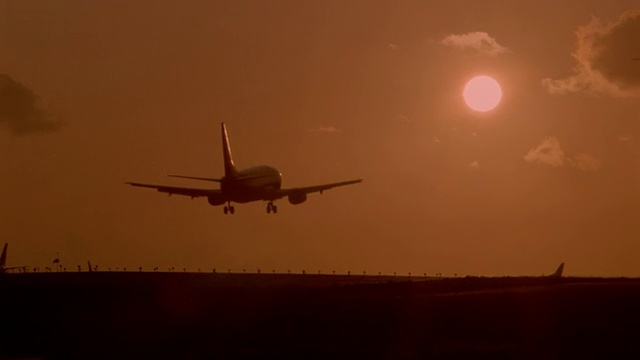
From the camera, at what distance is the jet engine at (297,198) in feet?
435

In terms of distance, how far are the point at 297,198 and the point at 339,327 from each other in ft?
235

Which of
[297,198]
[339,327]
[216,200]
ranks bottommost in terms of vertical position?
[339,327]

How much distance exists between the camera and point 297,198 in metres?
133

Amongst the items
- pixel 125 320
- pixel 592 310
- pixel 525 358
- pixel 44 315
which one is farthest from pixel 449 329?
pixel 44 315

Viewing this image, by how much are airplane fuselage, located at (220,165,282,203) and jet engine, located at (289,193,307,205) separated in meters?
2.56

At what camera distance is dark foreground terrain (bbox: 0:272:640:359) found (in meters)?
50.2

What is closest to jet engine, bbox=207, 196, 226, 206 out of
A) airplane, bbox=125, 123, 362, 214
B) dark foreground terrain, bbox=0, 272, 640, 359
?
airplane, bbox=125, 123, 362, 214

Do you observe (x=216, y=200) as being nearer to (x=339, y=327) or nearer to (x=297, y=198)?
(x=297, y=198)

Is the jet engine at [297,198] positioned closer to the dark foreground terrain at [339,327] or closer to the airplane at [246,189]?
the airplane at [246,189]

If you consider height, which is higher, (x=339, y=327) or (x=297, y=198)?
(x=297, y=198)

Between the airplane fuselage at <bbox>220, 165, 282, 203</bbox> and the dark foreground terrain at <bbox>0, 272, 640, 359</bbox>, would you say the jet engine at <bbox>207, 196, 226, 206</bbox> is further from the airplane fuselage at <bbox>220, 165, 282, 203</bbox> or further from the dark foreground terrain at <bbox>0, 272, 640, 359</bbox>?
the dark foreground terrain at <bbox>0, 272, 640, 359</bbox>

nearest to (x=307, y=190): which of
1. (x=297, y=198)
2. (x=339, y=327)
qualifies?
(x=297, y=198)

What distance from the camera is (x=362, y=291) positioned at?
97.2 meters

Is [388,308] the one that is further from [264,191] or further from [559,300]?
[264,191]
